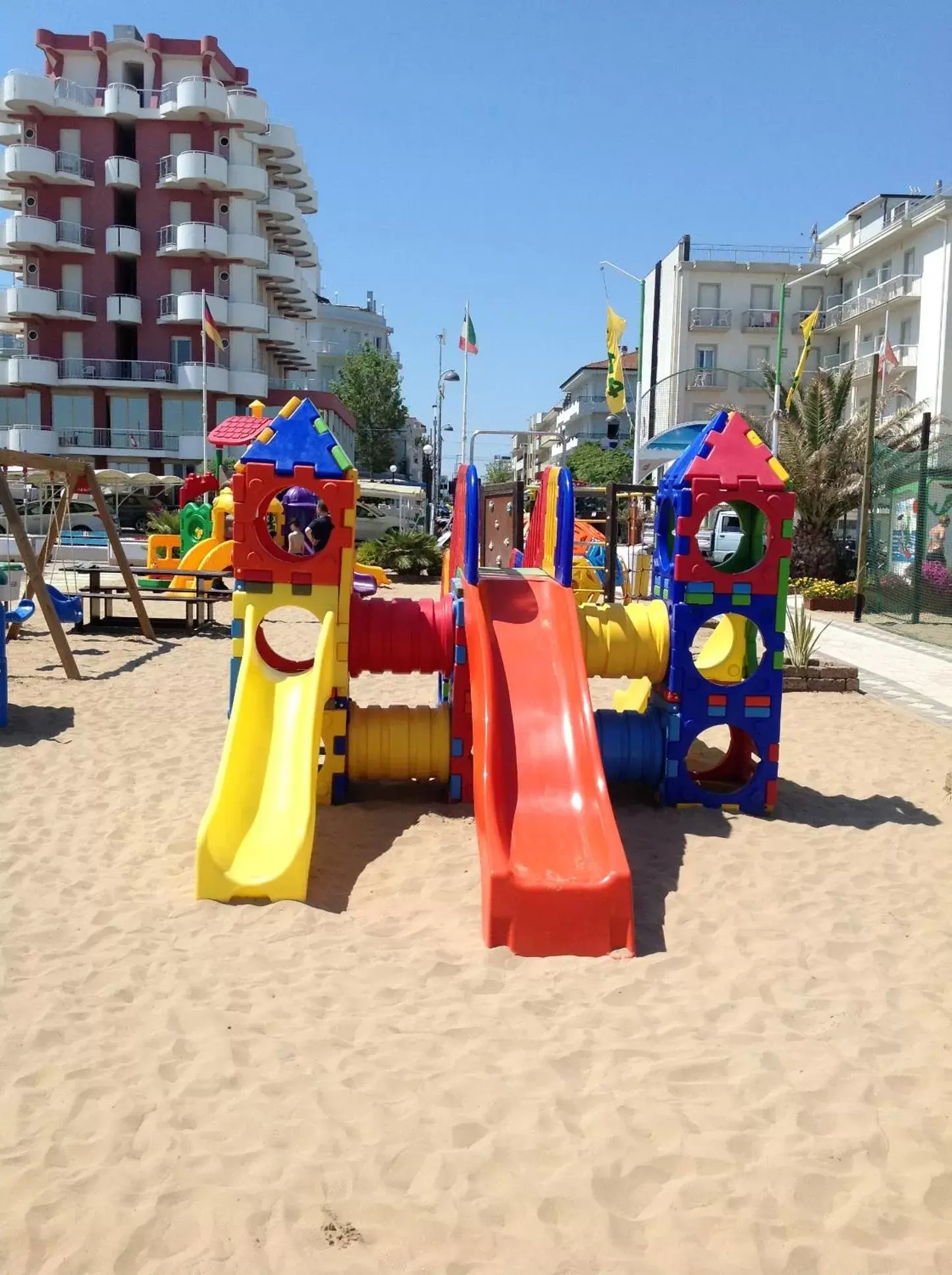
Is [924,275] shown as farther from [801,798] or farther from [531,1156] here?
[531,1156]

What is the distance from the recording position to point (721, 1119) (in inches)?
143

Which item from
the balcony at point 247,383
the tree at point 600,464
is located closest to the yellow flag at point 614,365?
the balcony at point 247,383

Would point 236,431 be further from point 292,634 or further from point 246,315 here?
point 246,315

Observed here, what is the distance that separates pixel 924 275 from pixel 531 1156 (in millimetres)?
42241

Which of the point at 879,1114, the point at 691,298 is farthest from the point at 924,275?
the point at 879,1114

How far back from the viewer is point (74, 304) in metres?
44.3

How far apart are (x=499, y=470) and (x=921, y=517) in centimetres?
8227

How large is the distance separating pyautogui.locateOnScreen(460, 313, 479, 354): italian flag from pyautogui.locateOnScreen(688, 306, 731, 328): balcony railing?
21696 mm

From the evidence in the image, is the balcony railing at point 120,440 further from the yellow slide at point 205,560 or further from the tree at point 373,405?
the yellow slide at point 205,560

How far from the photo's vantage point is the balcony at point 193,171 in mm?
42906

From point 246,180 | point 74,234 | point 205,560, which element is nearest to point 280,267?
point 246,180

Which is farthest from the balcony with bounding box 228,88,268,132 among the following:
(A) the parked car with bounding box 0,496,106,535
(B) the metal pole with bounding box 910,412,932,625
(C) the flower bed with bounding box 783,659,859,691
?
(C) the flower bed with bounding box 783,659,859,691

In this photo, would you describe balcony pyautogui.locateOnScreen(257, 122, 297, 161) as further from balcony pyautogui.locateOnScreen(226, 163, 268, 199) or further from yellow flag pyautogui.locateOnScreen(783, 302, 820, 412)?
yellow flag pyautogui.locateOnScreen(783, 302, 820, 412)

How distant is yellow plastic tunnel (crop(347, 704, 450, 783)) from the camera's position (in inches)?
285
